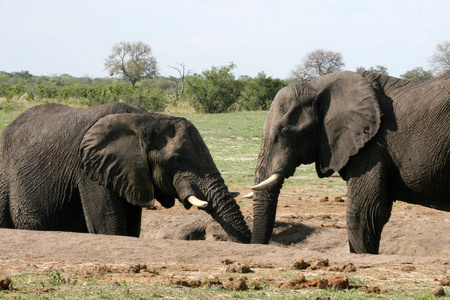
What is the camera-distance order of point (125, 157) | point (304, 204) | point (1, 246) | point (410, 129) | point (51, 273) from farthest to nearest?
point (304, 204), point (125, 157), point (410, 129), point (1, 246), point (51, 273)

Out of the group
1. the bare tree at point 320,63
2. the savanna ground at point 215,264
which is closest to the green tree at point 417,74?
the bare tree at point 320,63

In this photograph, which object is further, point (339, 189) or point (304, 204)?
point (339, 189)

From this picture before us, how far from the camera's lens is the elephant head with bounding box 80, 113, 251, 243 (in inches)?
294

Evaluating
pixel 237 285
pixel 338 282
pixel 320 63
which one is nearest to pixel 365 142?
pixel 338 282

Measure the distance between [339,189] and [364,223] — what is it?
22.4ft

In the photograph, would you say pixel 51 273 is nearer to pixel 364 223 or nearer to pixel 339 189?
pixel 364 223

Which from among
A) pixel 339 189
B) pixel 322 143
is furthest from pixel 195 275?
pixel 339 189

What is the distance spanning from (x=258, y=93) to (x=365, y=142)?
32.3 metres

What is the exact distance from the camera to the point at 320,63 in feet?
193

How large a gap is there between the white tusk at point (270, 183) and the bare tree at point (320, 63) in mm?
49762

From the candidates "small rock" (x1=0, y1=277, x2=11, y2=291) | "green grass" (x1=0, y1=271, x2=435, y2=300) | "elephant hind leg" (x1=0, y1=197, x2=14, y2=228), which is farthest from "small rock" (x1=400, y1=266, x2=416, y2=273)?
"elephant hind leg" (x1=0, y1=197, x2=14, y2=228)

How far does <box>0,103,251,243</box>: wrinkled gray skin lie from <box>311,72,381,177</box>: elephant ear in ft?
3.70

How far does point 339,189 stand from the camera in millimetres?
14055

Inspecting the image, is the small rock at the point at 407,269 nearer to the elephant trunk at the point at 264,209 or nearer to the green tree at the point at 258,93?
the elephant trunk at the point at 264,209
